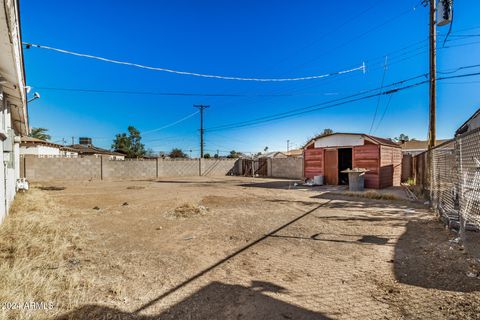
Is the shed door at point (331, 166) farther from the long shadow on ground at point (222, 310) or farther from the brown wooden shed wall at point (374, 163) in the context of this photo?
Result: the long shadow on ground at point (222, 310)

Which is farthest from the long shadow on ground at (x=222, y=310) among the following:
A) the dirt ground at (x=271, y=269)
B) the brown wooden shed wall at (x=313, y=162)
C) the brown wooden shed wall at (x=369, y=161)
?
the brown wooden shed wall at (x=313, y=162)

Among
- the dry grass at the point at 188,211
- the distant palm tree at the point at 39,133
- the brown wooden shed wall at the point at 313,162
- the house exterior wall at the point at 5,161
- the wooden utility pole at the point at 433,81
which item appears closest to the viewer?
the house exterior wall at the point at 5,161

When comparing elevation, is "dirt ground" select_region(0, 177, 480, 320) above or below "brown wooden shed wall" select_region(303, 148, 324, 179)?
below

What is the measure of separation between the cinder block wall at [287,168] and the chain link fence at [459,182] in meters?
13.9

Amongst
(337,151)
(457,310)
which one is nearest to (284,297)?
(457,310)

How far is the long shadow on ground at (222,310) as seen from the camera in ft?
7.28

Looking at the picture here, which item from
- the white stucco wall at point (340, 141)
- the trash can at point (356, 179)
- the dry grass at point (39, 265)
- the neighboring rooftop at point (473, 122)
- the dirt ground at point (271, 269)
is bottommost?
the dirt ground at point (271, 269)

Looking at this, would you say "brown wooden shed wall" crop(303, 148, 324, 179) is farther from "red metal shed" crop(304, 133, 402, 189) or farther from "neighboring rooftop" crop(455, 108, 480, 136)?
"neighboring rooftop" crop(455, 108, 480, 136)

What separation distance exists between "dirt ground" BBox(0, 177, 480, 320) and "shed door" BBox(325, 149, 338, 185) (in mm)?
7942

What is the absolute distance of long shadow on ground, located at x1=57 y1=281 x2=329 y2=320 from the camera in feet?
7.28

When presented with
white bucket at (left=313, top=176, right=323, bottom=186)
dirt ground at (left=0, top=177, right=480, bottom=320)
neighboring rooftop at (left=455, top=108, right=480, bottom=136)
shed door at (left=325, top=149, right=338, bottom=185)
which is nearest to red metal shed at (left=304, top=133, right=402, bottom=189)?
shed door at (left=325, top=149, right=338, bottom=185)

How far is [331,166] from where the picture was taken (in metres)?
14.1

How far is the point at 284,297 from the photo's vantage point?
252 cm

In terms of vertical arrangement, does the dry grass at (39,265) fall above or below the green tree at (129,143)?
below
